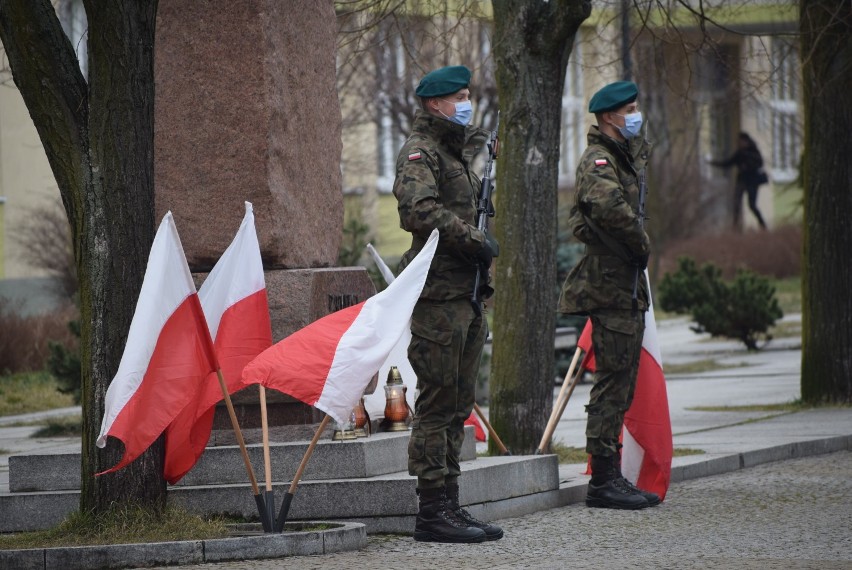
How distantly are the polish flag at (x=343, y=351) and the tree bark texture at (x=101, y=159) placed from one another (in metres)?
0.69

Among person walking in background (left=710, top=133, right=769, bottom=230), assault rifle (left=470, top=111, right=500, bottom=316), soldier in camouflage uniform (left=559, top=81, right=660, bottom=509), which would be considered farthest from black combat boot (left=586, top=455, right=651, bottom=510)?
person walking in background (left=710, top=133, right=769, bottom=230)

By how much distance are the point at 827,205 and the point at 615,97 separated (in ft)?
17.3

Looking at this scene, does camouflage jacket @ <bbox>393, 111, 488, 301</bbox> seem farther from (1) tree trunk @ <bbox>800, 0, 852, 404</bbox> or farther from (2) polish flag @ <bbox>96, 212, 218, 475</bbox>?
(1) tree trunk @ <bbox>800, 0, 852, 404</bbox>

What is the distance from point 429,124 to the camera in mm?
7082

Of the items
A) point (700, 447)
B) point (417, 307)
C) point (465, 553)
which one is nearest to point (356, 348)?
point (417, 307)

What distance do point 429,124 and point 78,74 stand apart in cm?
160

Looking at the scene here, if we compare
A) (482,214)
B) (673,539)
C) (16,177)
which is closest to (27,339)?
(16,177)

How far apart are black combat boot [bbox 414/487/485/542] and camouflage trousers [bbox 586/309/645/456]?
1367 millimetres

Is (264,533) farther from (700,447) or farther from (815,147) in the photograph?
(815,147)

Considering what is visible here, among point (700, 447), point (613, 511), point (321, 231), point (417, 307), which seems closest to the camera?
point (417, 307)

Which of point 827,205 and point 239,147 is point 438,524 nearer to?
point 239,147

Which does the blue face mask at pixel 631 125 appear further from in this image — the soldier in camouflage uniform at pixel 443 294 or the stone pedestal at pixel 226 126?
the stone pedestal at pixel 226 126

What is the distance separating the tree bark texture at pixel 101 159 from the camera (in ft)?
22.1

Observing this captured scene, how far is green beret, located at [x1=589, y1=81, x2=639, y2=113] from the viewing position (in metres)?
8.19
